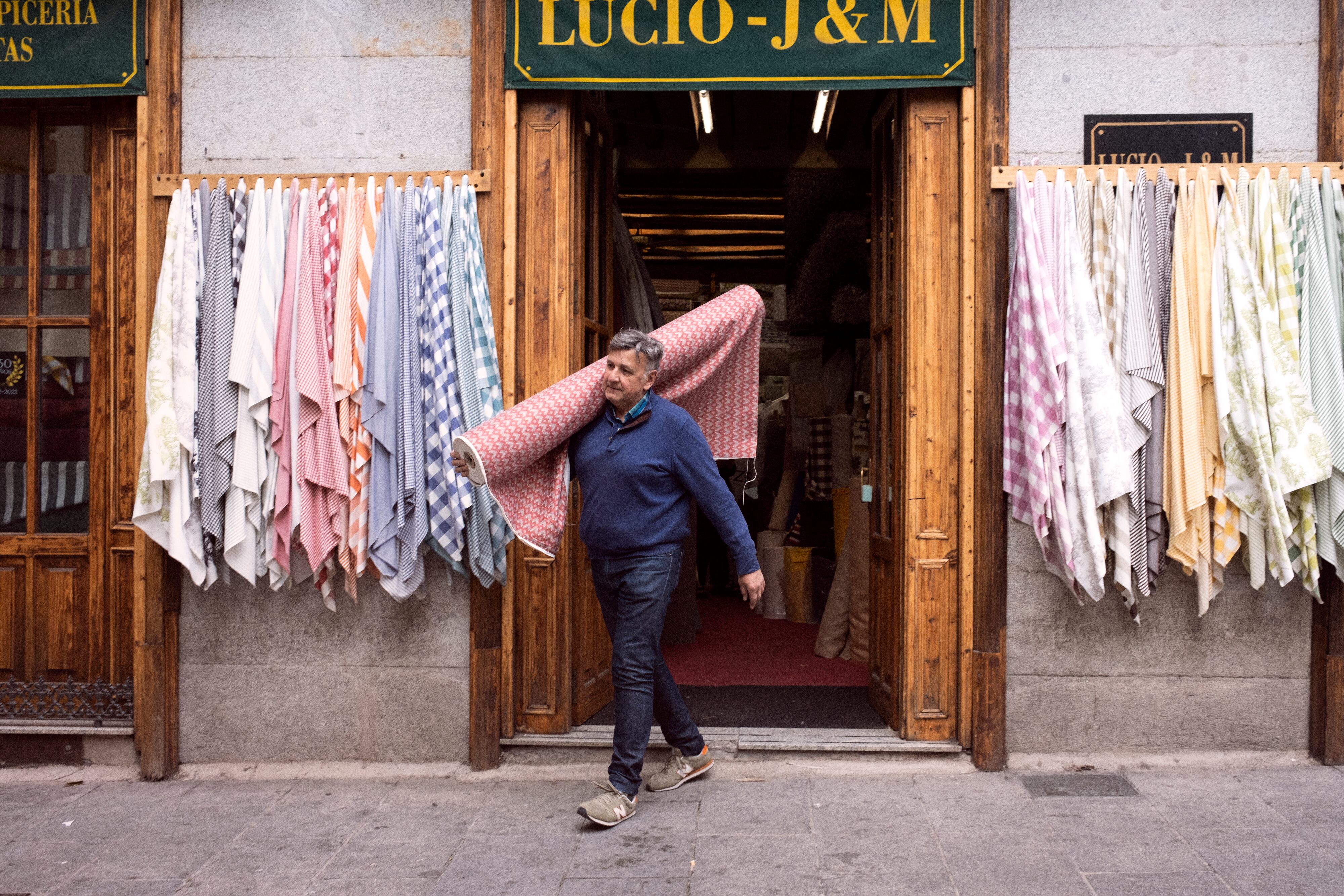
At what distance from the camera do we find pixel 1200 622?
14.0 ft

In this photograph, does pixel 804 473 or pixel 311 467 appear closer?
pixel 311 467

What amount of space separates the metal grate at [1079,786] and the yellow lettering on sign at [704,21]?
3.42 metres

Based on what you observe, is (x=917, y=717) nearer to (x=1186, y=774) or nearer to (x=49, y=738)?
(x=1186, y=774)

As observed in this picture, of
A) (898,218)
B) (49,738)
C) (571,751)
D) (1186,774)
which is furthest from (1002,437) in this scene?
(49,738)

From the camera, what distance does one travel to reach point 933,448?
14.3ft

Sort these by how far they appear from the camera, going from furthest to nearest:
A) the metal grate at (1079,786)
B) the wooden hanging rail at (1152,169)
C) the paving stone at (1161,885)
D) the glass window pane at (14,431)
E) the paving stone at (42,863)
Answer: the glass window pane at (14,431)
the wooden hanging rail at (1152,169)
the metal grate at (1079,786)
the paving stone at (42,863)
the paving stone at (1161,885)

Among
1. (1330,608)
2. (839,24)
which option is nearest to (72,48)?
(839,24)

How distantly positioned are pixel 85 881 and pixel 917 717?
3.22 metres

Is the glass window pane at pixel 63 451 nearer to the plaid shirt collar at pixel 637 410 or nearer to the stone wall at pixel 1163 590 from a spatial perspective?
the plaid shirt collar at pixel 637 410

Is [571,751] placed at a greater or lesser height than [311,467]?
lesser

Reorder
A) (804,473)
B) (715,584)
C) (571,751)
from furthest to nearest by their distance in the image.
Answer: (715,584) < (804,473) < (571,751)

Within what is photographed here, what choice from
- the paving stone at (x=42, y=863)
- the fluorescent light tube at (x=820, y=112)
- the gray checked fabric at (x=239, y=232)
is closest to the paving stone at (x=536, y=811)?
the paving stone at (x=42, y=863)

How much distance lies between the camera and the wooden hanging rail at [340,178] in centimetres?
434

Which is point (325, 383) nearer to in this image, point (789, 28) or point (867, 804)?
point (789, 28)
